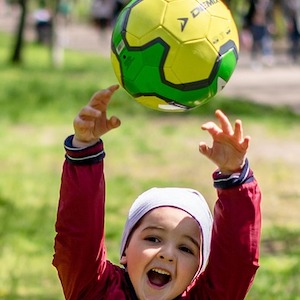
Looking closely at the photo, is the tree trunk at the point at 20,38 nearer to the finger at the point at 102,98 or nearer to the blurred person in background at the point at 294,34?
the blurred person in background at the point at 294,34

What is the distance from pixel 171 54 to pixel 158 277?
0.90 metres

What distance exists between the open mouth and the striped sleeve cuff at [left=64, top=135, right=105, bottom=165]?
1.28 ft

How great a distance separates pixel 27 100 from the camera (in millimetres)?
15578

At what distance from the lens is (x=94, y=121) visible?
3.16m

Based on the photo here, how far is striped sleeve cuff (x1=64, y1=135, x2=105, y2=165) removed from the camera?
319cm

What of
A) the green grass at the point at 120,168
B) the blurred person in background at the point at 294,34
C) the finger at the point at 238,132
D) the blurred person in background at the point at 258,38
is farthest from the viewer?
the blurred person in background at the point at 294,34

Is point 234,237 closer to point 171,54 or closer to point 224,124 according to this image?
point 224,124

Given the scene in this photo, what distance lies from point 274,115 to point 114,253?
322 inches

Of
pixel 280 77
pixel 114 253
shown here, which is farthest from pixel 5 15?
pixel 114 253

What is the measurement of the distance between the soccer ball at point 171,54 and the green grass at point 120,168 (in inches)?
99.2

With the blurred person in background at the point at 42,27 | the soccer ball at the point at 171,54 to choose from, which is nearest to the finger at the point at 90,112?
the soccer ball at the point at 171,54

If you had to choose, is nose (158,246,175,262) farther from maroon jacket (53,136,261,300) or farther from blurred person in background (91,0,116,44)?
blurred person in background (91,0,116,44)

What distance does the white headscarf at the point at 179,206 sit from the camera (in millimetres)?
3279

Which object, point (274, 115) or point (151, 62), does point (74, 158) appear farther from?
point (274, 115)
